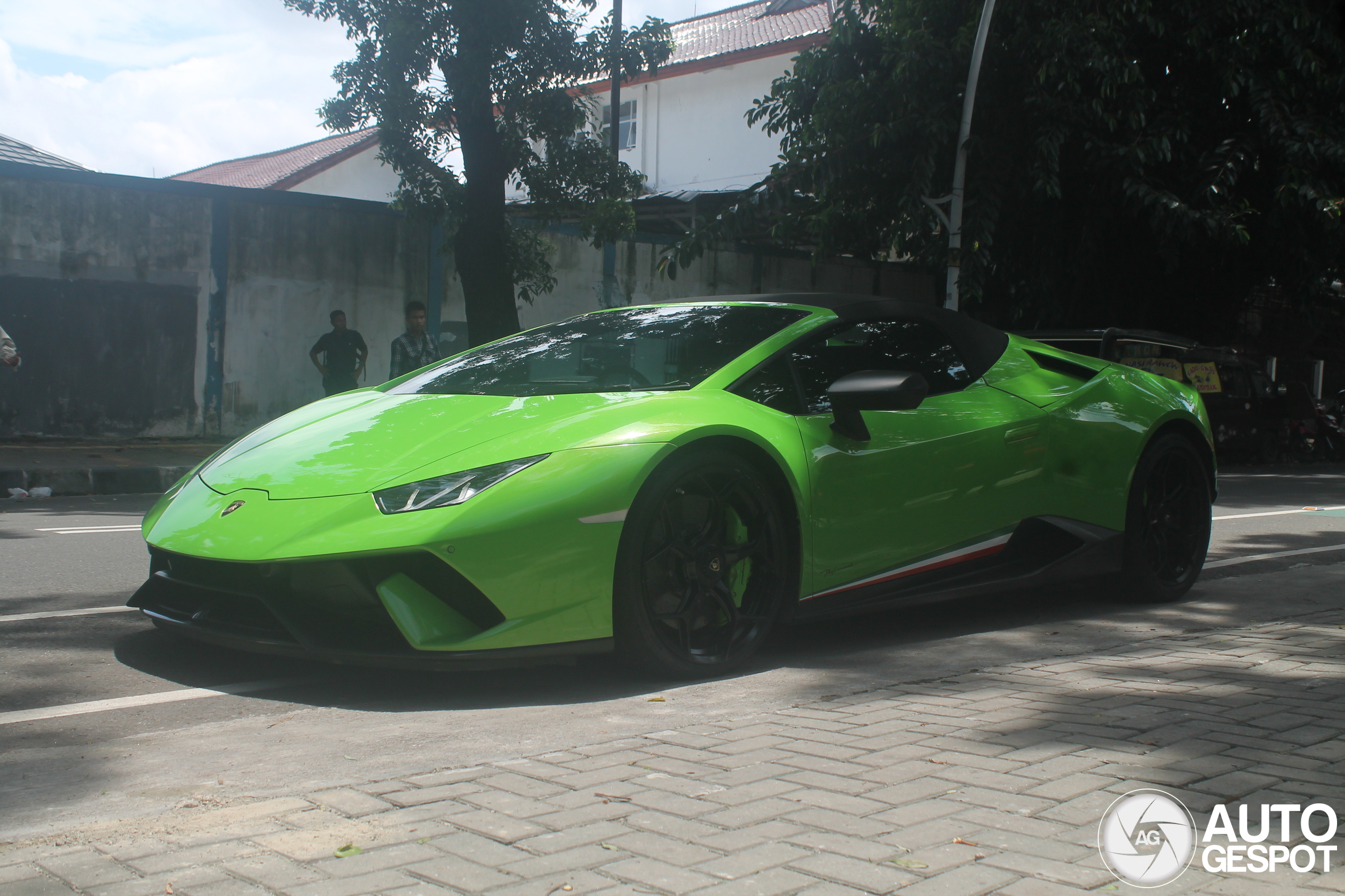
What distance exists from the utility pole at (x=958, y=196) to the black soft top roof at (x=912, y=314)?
11.1 meters

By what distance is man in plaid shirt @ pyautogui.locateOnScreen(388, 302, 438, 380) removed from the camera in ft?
37.5

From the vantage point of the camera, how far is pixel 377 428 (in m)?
3.96

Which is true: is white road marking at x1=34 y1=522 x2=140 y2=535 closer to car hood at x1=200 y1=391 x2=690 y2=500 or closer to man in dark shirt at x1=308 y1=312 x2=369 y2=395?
car hood at x1=200 y1=391 x2=690 y2=500

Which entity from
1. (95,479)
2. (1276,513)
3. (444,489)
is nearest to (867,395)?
(444,489)

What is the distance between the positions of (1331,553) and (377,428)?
20.4ft

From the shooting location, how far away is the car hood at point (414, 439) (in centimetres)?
358

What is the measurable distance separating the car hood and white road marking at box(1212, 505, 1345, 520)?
722 centimetres

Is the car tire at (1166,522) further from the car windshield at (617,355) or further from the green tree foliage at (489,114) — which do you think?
the green tree foliage at (489,114)

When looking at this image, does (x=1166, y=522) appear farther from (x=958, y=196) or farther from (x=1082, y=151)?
(x=1082, y=151)

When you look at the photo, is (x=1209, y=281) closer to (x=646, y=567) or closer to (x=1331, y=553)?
(x=1331, y=553)

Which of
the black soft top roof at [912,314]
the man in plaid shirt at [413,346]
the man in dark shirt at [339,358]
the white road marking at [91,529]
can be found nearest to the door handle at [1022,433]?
the black soft top roof at [912,314]

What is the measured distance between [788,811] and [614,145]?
753 inches

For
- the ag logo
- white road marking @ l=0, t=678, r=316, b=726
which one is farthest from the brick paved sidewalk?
white road marking @ l=0, t=678, r=316, b=726

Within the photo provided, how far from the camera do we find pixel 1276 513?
33.4ft
